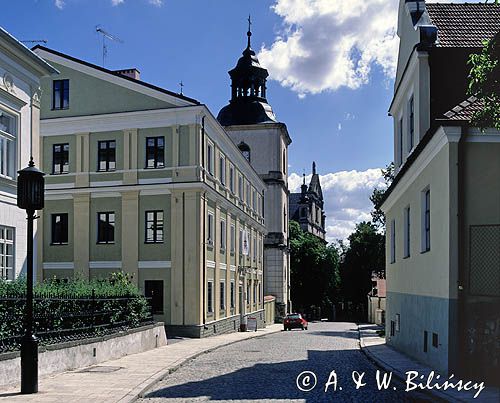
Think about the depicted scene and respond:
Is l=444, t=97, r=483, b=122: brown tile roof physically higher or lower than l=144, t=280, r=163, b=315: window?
higher

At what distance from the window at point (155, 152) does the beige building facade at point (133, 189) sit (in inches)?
1.8

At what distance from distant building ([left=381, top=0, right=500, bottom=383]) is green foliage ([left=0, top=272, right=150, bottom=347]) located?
8.29 m

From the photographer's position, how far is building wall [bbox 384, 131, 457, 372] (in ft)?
44.9

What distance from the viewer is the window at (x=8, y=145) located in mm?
19125

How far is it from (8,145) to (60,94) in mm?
14451

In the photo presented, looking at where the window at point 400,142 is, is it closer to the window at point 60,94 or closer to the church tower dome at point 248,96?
the window at point 60,94

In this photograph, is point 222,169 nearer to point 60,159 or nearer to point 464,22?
point 60,159

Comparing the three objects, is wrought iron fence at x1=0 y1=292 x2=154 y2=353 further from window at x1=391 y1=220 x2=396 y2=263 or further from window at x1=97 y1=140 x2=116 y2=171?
window at x1=97 y1=140 x2=116 y2=171

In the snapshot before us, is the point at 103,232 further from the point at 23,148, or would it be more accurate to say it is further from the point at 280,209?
the point at 280,209

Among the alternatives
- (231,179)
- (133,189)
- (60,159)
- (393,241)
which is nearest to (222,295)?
(231,179)

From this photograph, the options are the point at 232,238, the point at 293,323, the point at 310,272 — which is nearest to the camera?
the point at 232,238

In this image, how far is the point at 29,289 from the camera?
39.0ft

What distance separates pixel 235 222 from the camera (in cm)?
4059

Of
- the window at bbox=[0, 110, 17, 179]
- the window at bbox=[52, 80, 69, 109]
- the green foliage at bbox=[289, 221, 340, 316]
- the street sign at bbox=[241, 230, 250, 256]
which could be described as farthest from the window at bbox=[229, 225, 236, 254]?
the green foliage at bbox=[289, 221, 340, 316]
